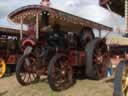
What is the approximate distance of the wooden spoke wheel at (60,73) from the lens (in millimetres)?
9398

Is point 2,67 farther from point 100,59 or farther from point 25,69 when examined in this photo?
point 100,59

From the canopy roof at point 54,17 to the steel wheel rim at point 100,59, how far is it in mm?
701

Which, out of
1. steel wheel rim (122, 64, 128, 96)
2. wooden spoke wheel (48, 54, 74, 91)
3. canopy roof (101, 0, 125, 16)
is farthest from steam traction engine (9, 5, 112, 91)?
steel wheel rim (122, 64, 128, 96)

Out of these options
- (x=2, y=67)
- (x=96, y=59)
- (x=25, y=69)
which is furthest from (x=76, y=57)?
(x=2, y=67)

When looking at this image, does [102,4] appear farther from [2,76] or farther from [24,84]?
[2,76]

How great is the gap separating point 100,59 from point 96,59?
21cm

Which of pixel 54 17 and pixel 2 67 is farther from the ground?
pixel 54 17

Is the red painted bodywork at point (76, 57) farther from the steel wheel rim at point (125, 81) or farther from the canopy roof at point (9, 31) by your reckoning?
the canopy roof at point (9, 31)

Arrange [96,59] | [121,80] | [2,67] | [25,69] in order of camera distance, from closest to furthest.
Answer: [121,80]
[25,69]
[96,59]
[2,67]

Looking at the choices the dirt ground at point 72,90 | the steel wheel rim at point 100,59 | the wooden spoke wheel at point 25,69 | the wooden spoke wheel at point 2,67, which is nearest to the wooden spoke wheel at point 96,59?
the steel wheel rim at point 100,59

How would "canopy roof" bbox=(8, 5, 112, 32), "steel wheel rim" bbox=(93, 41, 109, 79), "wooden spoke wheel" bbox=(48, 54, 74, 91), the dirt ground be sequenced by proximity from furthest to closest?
"steel wheel rim" bbox=(93, 41, 109, 79), "canopy roof" bbox=(8, 5, 112, 32), "wooden spoke wheel" bbox=(48, 54, 74, 91), the dirt ground

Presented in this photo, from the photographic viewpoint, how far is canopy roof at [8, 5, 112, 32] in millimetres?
10070

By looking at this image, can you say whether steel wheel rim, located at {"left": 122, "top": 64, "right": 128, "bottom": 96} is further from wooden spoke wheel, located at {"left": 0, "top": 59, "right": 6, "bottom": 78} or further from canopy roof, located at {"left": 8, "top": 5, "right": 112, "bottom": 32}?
wooden spoke wheel, located at {"left": 0, "top": 59, "right": 6, "bottom": 78}

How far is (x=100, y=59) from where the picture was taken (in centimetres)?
1145
